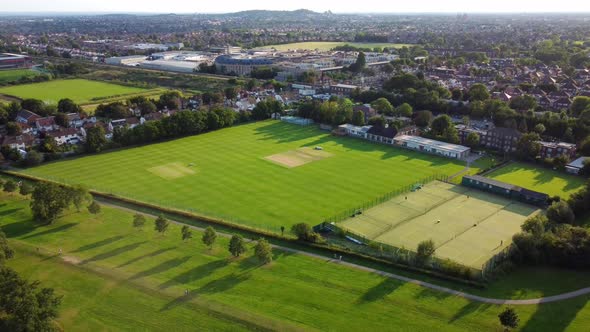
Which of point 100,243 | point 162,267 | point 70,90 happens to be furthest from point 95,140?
point 70,90

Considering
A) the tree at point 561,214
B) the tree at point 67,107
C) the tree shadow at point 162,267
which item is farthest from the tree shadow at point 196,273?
the tree at point 67,107

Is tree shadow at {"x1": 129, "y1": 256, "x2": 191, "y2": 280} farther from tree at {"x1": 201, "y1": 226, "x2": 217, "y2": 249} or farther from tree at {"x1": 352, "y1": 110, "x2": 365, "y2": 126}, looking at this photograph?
tree at {"x1": 352, "y1": 110, "x2": 365, "y2": 126}

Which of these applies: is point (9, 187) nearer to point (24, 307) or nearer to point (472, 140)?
point (24, 307)

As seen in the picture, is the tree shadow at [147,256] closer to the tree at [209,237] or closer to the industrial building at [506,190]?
the tree at [209,237]

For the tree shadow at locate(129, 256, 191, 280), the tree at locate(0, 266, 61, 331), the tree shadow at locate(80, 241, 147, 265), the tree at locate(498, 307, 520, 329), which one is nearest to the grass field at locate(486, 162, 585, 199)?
the tree at locate(498, 307, 520, 329)

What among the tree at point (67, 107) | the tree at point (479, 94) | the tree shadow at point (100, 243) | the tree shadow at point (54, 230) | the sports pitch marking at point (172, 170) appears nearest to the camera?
the tree shadow at point (100, 243)

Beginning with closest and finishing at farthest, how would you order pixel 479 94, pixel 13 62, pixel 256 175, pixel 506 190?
1. pixel 506 190
2. pixel 256 175
3. pixel 479 94
4. pixel 13 62

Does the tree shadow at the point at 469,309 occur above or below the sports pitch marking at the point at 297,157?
below
